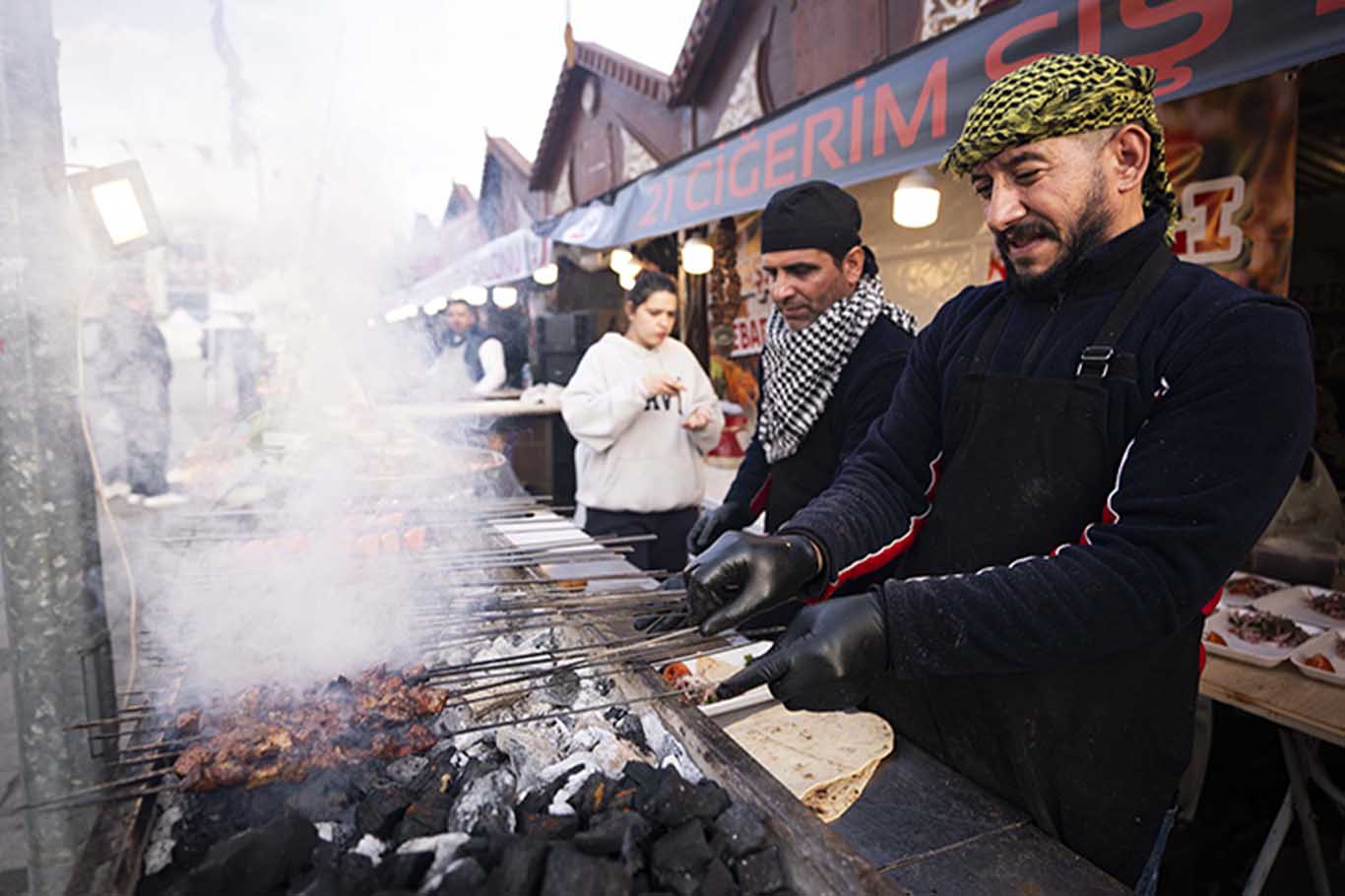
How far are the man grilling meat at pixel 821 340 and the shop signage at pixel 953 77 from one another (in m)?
1.16

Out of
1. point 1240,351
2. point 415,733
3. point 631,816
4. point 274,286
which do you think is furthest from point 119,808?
point 274,286

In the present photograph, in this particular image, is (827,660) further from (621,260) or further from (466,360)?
(466,360)

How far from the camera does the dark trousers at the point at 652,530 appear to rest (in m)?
4.85

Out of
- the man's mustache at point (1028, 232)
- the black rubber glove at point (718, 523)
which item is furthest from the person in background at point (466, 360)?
the man's mustache at point (1028, 232)

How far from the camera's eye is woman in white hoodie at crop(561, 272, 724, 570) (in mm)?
4762

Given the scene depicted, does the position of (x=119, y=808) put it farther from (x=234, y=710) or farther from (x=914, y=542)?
(x=914, y=542)

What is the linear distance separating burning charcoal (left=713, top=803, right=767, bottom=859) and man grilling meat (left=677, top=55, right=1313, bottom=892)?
0.84ft

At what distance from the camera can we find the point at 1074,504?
1809mm

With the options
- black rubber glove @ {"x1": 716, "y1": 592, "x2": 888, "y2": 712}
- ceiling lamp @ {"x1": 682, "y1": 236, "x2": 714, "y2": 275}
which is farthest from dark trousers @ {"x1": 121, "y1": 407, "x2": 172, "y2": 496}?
black rubber glove @ {"x1": 716, "y1": 592, "x2": 888, "y2": 712}

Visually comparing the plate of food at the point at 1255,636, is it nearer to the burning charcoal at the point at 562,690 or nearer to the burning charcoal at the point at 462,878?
the burning charcoal at the point at 562,690

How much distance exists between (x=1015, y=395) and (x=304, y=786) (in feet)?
6.48

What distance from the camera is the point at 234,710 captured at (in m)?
2.03

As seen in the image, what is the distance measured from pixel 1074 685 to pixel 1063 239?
3.55ft

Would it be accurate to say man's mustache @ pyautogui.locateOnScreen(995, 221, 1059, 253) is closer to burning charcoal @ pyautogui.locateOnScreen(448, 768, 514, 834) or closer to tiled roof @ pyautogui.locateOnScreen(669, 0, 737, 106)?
burning charcoal @ pyautogui.locateOnScreen(448, 768, 514, 834)
